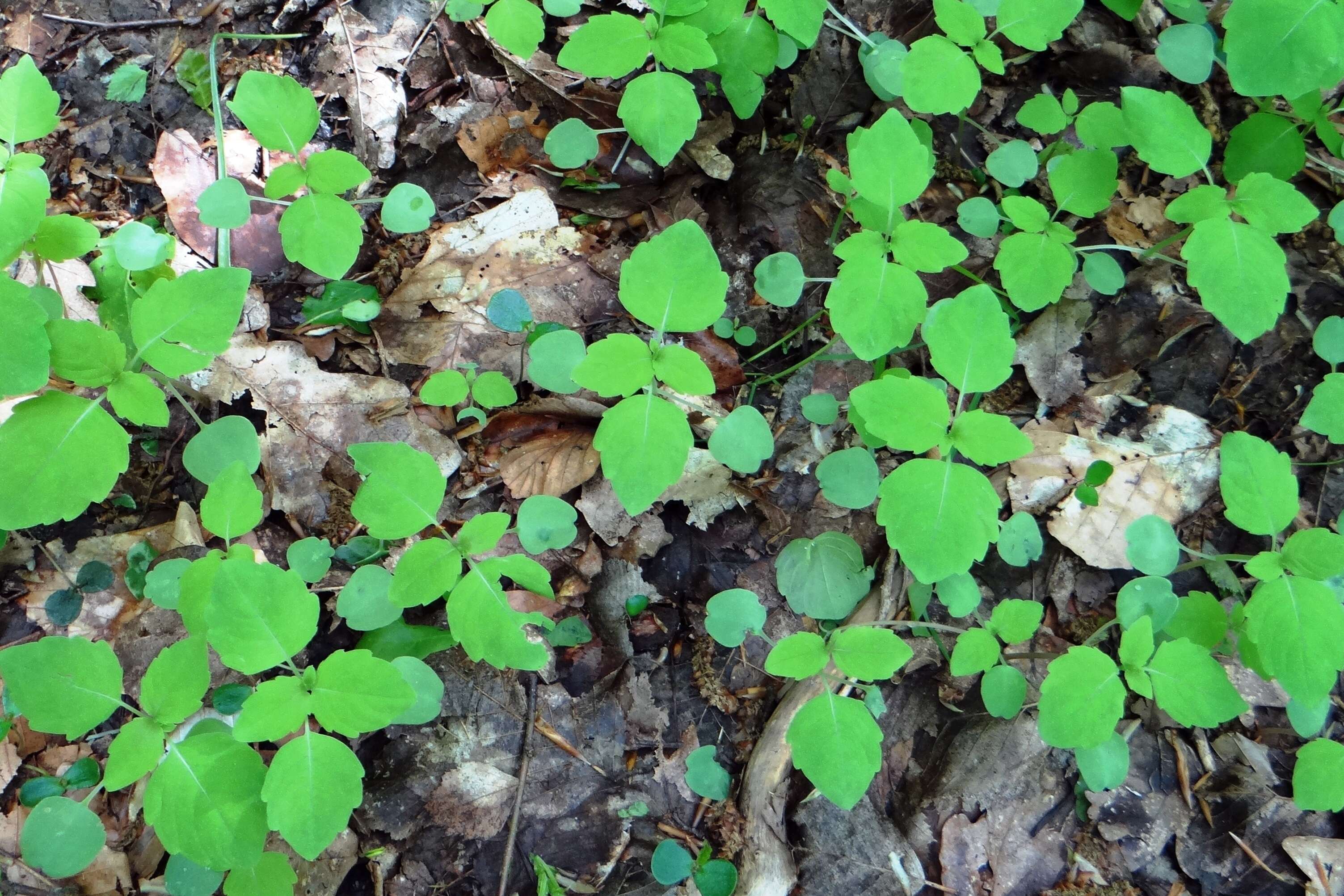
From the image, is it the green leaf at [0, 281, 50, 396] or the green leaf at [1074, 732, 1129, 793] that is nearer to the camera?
the green leaf at [0, 281, 50, 396]

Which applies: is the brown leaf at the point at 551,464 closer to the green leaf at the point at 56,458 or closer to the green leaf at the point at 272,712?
the green leaf at the point at 272,712

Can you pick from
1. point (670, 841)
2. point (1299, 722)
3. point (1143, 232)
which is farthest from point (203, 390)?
point (1299, 722)

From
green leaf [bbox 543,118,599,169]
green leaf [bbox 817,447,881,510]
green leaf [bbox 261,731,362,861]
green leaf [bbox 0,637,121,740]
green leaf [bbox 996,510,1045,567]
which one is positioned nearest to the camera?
green leaf [bbox 261,731,362,861]

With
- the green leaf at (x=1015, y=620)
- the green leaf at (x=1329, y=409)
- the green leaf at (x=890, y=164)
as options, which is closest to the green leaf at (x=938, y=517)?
the green leaf at (x=1015, y=620)

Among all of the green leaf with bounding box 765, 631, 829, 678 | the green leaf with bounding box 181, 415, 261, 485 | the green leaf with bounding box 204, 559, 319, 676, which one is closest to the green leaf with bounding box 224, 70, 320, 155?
the green leaf with bounding box 181, 415, 261, 485

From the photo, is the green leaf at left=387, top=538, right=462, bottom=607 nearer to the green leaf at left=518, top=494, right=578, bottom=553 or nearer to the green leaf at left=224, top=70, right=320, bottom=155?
the green leaf at left=518, top=494, right=578, bottom=553

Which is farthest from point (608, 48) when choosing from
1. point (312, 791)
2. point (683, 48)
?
point (312, 791)

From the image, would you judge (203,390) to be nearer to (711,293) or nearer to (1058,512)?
(711,293)

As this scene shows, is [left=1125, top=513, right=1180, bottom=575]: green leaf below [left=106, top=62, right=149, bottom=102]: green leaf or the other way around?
below
